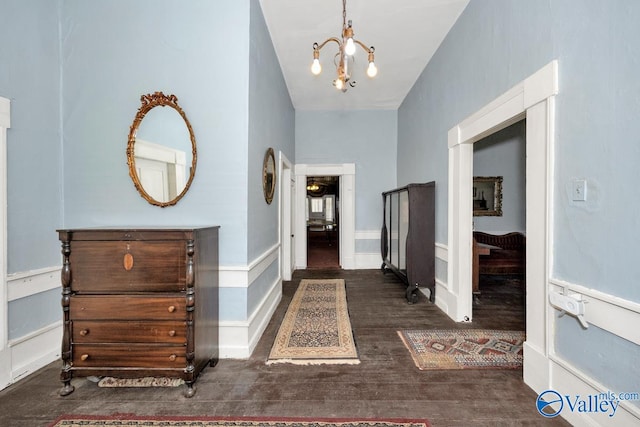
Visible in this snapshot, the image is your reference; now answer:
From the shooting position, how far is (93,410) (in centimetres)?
173

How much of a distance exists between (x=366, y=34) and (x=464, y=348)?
134 inches

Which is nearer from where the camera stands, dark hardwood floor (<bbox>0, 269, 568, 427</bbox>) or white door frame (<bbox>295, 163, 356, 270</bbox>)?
dark hardwood floor (<bbox>0, 269, 568, 427</bbox>)

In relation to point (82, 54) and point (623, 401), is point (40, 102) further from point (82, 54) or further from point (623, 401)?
point (623, 401)

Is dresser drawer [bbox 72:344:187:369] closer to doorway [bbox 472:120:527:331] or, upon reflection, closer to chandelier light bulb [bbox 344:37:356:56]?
chandelier light bulb [bbox 344:37:356:56]

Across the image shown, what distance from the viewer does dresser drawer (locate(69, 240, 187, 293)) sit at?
1855 mm

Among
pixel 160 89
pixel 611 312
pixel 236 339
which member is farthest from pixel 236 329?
pixel 611 312

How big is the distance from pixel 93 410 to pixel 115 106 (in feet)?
7.38

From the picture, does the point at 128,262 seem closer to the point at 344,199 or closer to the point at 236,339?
the point at 236,339

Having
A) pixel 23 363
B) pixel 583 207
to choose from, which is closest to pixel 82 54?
pixel 23 363

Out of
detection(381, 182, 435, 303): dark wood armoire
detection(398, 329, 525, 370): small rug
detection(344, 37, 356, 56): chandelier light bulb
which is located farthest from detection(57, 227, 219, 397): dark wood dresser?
detection(381, 182, 435, 303): dark wood armoire

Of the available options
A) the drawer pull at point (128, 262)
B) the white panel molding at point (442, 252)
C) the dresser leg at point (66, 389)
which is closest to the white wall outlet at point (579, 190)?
the white panel molding at point (442, 252)

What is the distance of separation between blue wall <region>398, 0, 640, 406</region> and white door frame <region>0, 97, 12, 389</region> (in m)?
3.71

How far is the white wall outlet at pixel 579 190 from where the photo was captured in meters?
1.54

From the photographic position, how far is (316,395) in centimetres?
185
